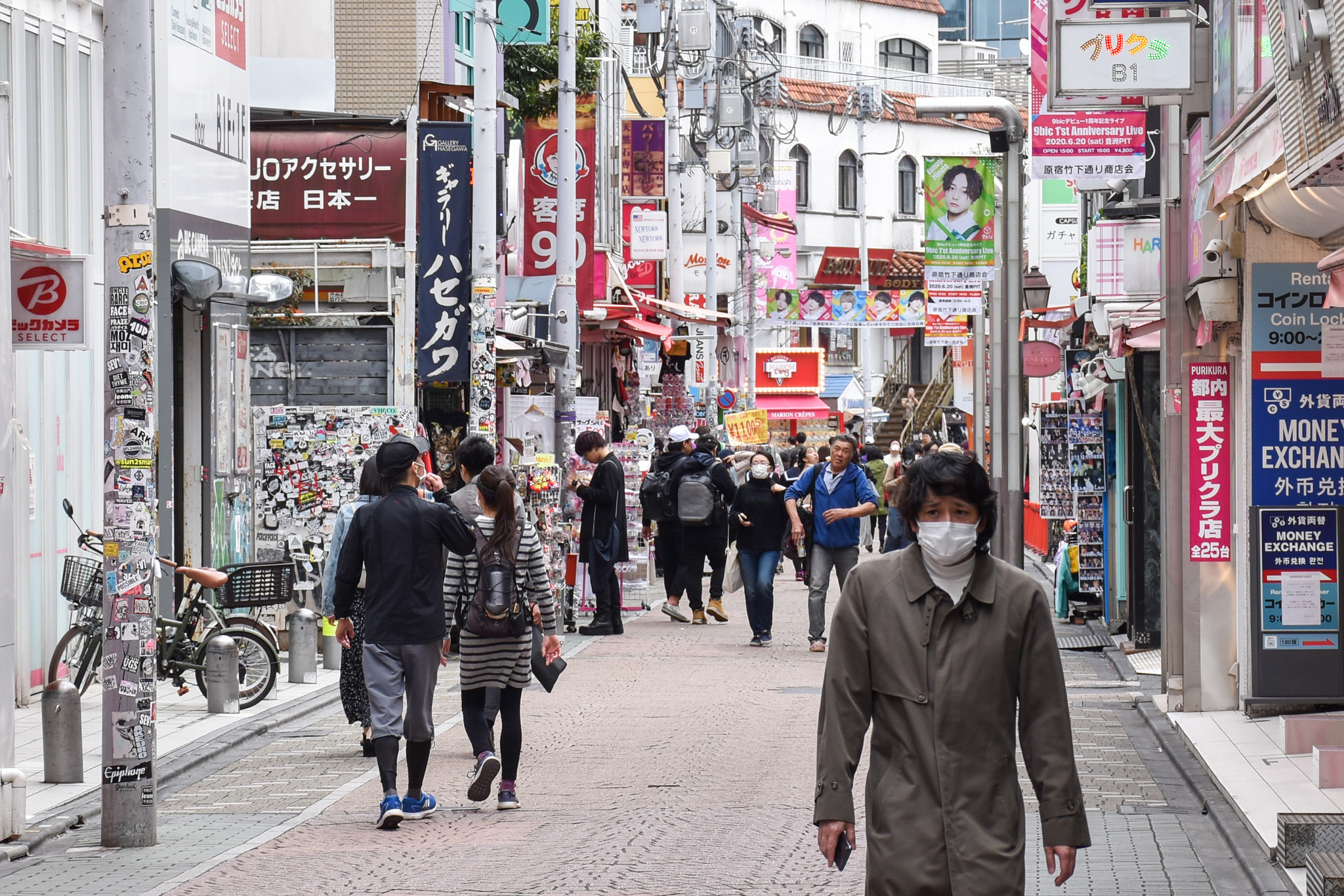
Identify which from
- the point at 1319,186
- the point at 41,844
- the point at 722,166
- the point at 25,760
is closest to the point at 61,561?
the point at 25,760

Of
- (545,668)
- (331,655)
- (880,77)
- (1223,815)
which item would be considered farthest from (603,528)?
(880,77)

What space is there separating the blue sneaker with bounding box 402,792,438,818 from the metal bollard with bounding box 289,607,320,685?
5.63 meters

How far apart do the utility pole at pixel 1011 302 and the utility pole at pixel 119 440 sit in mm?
11383

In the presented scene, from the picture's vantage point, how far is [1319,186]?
9188mm

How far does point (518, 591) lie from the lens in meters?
9.64

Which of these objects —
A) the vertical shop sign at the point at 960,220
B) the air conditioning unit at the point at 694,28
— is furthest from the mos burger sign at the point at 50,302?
the air conditioning unit at the point at 694,28

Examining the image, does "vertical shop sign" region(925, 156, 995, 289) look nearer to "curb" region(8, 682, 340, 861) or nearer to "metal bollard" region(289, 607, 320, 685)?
"metal bollard" region(289, 607, 320, 685)

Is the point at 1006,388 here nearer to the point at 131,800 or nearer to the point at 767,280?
the point at 131,800

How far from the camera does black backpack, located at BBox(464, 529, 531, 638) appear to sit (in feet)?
31.2

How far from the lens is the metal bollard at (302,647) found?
14.8 m

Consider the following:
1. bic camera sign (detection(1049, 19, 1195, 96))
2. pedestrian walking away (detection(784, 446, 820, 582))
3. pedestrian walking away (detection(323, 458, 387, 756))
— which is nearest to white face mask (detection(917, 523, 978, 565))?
pedestrian walking away (detection(323, 458, 387, 756))

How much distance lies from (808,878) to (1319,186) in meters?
4.23

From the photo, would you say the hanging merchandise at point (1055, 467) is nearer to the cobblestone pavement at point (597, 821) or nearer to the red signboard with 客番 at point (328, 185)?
the cobblestone pavement at point (597, 821)

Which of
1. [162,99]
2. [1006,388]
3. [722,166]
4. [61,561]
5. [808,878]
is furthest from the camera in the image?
[722,166]
